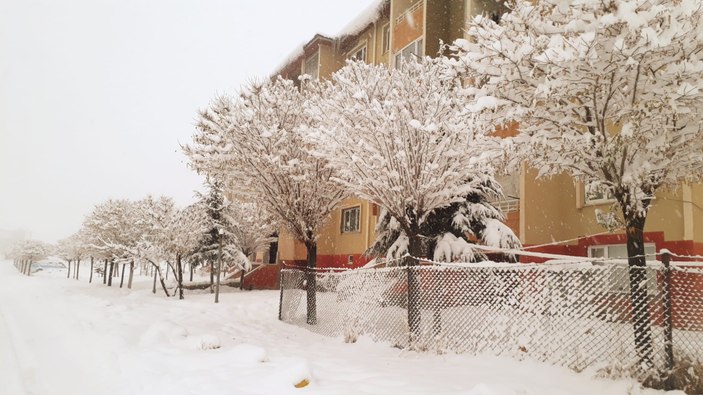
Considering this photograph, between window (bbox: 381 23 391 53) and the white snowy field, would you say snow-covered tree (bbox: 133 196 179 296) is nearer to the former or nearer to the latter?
the white snowy field

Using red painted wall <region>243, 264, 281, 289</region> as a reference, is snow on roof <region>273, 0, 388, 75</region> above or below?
above

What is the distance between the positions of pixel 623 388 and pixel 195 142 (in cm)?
1153

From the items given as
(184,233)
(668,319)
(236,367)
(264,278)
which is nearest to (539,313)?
(668,319)

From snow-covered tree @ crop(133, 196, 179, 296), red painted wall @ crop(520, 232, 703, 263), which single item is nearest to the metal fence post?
red painted wall @ crop(520, 232, 703, 263)

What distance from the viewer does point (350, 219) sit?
23.0 metres

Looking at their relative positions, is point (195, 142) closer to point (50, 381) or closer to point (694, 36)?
point (50, 381)

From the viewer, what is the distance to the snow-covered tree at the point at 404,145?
8.40m

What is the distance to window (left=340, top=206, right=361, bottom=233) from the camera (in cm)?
2236

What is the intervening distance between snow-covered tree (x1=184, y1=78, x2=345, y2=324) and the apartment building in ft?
14.2

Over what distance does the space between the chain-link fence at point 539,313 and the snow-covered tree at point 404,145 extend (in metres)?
0.64

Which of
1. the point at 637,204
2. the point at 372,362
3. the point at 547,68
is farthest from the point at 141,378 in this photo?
the point at 637,204

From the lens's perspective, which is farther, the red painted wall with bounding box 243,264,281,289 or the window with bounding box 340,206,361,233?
the red painted wall with bounding box 243,264,281,289

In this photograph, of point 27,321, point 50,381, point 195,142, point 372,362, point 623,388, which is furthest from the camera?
point 195,142

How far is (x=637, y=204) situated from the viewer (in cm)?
554
